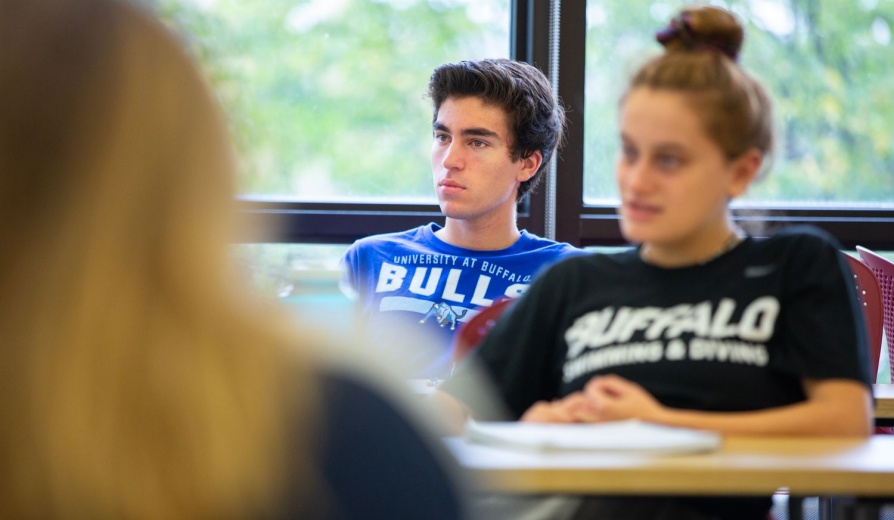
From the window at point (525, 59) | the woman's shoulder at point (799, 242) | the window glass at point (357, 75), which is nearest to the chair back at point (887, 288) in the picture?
the window at point (525, 59)

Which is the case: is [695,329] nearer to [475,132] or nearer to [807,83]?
[475,132]

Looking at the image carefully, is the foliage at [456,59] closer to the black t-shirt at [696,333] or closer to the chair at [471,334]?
the chair at [471,334]

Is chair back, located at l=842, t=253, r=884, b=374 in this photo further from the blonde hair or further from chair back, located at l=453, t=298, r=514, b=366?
the blonde hair

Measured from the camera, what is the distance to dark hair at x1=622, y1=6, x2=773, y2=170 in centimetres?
166

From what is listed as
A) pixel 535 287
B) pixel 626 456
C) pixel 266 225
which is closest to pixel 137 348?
pixel 266 225

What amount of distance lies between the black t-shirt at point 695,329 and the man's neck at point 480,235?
39.6 inches

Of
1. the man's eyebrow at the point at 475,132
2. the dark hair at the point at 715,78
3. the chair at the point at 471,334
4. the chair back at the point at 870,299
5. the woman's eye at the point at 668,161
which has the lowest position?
the chair back at the point at 870,299

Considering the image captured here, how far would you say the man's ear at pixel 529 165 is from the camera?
302cm

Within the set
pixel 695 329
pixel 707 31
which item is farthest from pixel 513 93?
pixel 695 329

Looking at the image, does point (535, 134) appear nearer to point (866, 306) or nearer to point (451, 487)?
point (866, 306)

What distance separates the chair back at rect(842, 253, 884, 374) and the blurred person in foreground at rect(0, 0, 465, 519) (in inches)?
92.1

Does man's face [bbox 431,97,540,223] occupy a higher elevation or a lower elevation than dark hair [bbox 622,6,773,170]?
lower

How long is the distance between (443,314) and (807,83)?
209 cm

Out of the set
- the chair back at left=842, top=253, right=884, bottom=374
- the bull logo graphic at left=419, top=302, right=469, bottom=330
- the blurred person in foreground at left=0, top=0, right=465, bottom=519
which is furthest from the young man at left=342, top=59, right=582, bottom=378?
the blurred person in foreground at left=0, top=0, right=465, bottom=519
